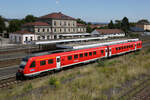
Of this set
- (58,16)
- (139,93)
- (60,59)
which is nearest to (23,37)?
(58,16)

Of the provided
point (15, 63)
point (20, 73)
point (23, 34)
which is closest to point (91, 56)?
point (20, 73)

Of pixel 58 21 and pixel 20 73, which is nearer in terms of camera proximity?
pixel 20 73

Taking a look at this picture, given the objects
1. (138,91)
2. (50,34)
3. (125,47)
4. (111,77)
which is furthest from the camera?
(50,34)

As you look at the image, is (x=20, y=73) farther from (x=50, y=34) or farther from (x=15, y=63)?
(x=50, y=34)

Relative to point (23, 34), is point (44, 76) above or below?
below

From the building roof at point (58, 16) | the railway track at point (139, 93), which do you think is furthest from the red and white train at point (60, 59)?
the building roof at point (58, 16)

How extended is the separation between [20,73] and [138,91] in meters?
12.1

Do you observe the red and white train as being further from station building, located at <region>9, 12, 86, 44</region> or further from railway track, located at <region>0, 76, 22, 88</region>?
station building, located at <region>9, 12, 86, 44</region>

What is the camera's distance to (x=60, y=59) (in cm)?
1970

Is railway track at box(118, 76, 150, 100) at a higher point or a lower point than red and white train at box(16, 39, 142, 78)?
lower

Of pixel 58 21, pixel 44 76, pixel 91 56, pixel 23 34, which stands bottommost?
pixel 44 76

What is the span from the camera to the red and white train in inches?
662

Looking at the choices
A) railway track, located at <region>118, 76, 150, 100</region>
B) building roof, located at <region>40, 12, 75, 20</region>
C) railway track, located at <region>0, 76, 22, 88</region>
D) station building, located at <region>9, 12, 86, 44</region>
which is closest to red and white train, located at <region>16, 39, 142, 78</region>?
railway track, located at <region>0, 76, 22, 88</region>

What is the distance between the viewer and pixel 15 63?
26734 millimetres
